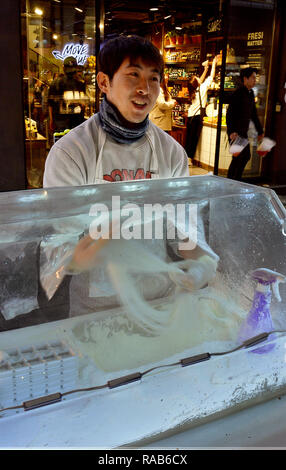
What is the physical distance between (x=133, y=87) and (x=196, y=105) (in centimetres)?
588

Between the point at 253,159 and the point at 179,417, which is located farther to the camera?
the point at 253,159

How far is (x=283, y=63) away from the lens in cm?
663

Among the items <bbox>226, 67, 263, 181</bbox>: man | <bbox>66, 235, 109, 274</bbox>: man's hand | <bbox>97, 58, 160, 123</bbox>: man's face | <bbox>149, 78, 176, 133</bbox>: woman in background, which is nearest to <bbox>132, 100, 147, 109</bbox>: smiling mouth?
<bbox>97, 58, 160, 123</bbox>: man's face

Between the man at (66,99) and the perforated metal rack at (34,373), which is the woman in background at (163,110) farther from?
the perforated metal rack at (34,373)

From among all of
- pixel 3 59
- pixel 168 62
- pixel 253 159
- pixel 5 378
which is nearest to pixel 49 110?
pixel 3 59

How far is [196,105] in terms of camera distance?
7.37 metres

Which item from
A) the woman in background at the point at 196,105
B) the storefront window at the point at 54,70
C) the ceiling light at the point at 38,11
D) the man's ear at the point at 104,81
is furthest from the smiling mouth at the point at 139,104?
the woman in background at the point at 196,105

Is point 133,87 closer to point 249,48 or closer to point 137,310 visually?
point 137,310

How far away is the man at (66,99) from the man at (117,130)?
350 cm

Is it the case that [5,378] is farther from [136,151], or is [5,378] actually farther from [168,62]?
[168,62]

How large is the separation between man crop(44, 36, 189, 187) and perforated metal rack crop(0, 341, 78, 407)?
0.76 meters

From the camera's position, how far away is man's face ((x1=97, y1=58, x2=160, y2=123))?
175 centimetres

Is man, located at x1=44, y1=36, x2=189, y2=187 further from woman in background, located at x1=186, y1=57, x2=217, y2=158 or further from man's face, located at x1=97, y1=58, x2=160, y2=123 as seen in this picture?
woman in background, located at x1=186, y1=57, x2=217, y2=158

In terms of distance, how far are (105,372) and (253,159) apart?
635cm
